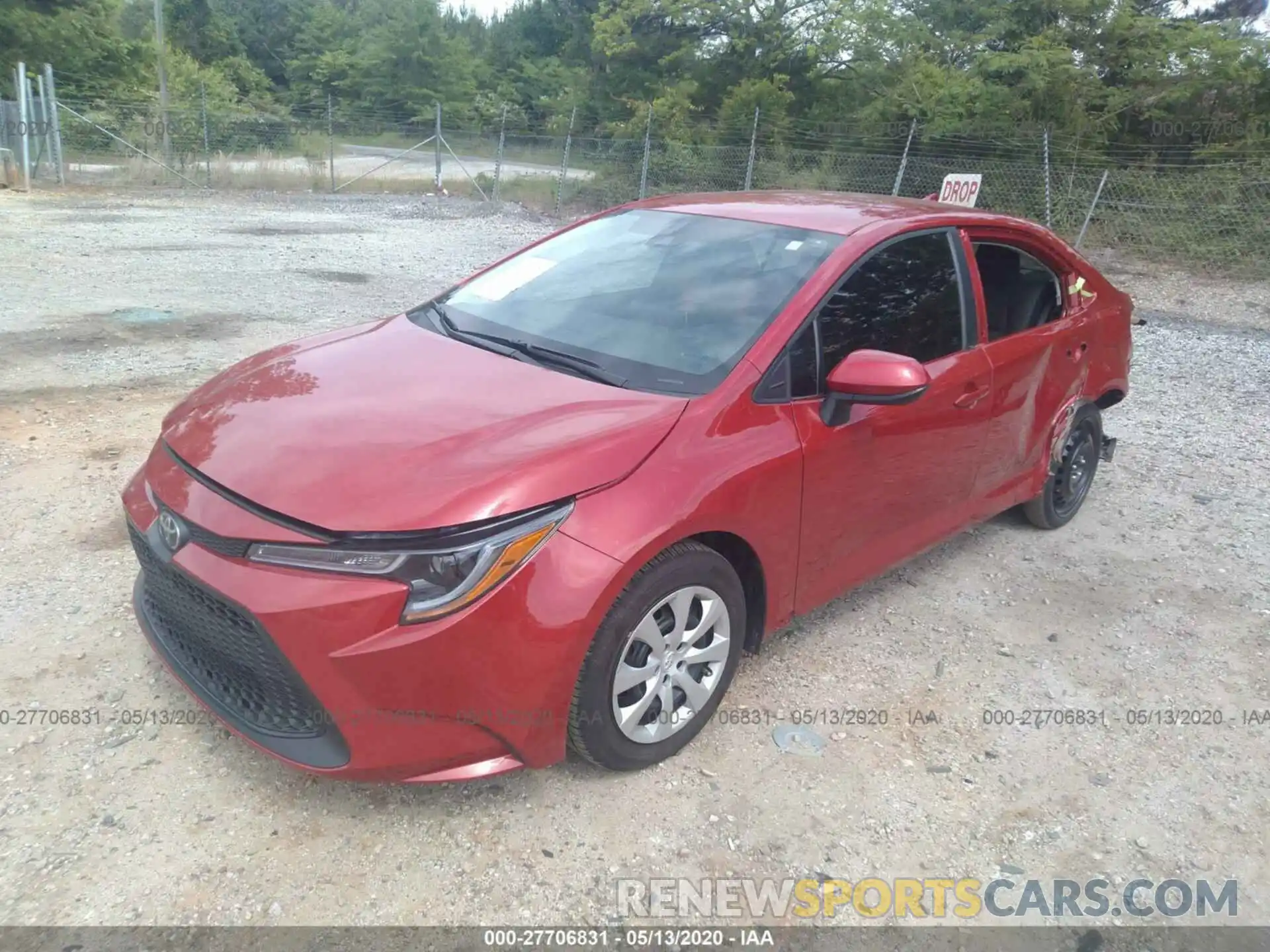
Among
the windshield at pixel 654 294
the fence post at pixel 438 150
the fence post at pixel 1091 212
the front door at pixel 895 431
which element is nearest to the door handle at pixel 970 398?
the front door at pixel 895 431

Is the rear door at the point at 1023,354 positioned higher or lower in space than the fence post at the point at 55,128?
lower

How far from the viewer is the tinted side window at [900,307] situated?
3203 mm

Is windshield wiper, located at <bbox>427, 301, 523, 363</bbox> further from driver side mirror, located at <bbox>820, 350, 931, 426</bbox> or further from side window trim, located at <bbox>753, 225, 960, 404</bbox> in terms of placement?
driver side mirror, located at <bbox>820, 350, 931, 426</bbox>

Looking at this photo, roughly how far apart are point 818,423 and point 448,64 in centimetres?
4658

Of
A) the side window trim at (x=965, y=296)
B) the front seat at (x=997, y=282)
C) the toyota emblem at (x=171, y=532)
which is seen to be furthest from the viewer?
the front seat at (x=997, y=282)

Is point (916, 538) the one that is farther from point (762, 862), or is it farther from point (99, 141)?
point (99, 141)

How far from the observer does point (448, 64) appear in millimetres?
44500

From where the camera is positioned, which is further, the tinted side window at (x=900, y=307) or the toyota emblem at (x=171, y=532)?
the tinted side window at (x=900, y=307)

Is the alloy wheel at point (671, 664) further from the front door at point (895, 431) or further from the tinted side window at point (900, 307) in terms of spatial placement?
the tinted side window at point (900, 307)

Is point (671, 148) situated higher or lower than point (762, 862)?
higher

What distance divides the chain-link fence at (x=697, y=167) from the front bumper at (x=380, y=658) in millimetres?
14152

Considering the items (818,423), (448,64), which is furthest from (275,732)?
(448,64)

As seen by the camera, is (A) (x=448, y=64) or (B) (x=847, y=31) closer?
(B) (x=847, y=31)

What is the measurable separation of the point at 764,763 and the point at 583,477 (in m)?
1.14
